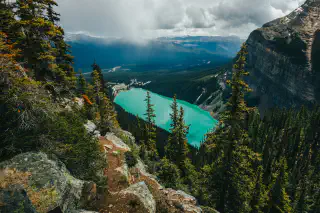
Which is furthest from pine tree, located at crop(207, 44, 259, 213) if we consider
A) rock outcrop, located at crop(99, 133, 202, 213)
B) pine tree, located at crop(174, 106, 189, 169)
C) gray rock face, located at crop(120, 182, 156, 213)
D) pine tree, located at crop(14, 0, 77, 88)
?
pine tree, located at crop(14, 0, 77, 88)

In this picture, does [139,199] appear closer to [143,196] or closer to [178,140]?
[143,196]

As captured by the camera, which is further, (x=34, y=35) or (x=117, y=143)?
(x=117, y=143)

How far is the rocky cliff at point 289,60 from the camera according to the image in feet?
439

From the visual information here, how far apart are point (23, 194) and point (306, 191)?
66.7 m

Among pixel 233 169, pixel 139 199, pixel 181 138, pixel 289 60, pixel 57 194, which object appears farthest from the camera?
pixel 289 60

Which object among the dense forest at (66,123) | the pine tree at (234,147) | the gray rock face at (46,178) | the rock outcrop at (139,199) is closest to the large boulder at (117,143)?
the dense forest at (66,123)

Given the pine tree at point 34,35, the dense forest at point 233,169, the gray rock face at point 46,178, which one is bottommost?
the dense forest at point 233,169

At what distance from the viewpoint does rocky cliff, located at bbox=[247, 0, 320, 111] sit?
133875 millimetres

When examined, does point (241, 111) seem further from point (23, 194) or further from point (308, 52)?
point (308, 52)

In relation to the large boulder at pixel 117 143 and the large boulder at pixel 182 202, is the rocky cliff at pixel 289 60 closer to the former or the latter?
the large boulder at pixel 117 143

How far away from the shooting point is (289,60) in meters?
149

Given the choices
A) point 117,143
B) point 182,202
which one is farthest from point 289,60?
point 182,202

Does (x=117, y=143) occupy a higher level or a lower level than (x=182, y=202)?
lower

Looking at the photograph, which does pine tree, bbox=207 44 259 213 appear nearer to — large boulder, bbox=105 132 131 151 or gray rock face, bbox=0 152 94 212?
gray rock face, bbox=0 152 94 212
